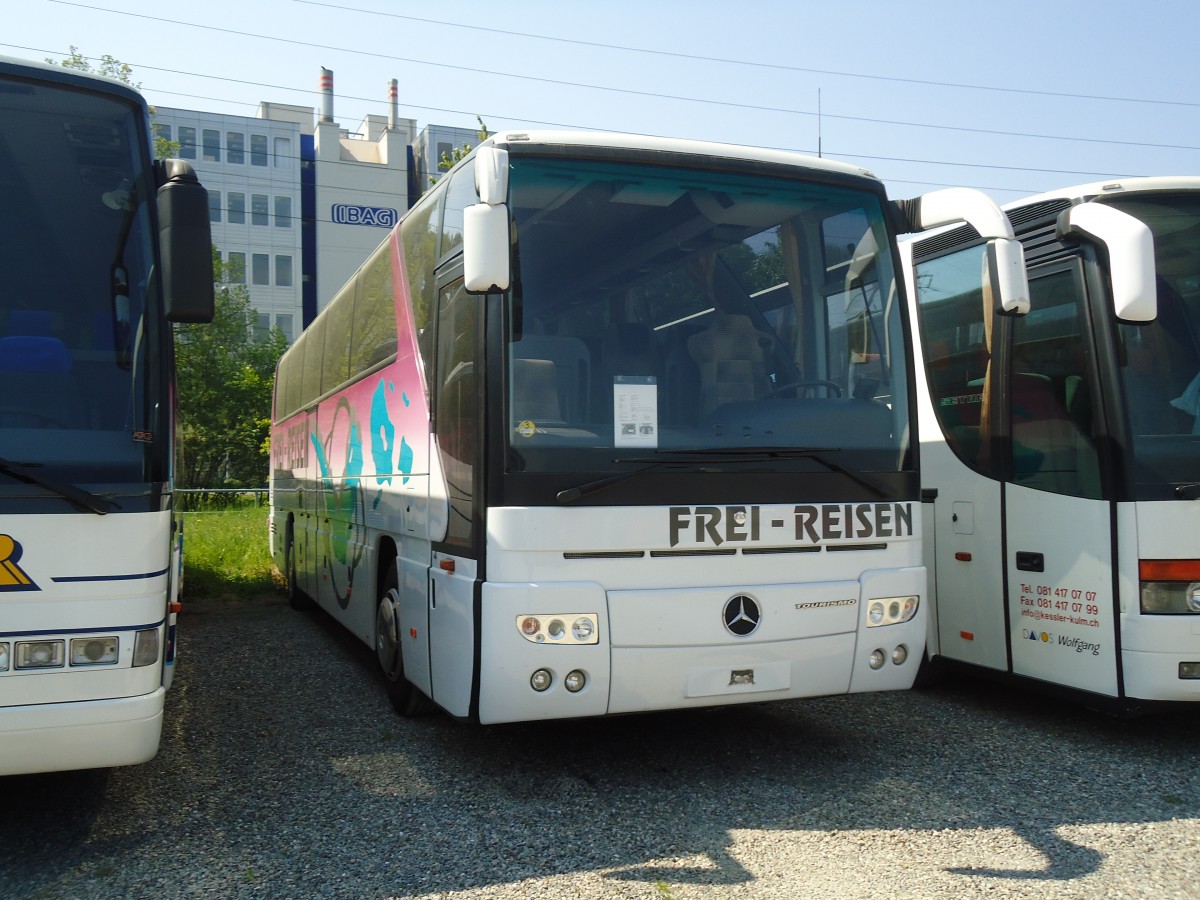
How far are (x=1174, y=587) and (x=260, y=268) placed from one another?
68.9 m

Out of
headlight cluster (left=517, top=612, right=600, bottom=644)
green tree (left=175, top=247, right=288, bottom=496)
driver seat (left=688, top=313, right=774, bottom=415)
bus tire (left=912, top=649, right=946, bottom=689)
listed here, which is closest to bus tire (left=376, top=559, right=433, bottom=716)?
headlight cluster (left=517, top=612, right=600, bottom=644)

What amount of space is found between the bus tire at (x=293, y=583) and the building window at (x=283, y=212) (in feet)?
199

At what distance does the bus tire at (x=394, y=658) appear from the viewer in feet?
21.4

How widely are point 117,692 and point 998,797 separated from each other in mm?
3847

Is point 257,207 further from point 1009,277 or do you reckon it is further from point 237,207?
point 1009,277

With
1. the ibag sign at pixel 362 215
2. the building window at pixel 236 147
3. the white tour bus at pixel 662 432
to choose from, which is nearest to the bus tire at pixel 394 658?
the white tour bus at pixel 662 432

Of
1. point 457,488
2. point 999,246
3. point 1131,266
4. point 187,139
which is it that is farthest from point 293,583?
point 187,139

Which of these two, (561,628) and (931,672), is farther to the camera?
(931,672)

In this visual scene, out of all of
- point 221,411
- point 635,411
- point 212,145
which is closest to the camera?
point 635,411

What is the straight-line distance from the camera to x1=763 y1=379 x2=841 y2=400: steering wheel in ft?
17.7

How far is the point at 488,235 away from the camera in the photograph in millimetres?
4691

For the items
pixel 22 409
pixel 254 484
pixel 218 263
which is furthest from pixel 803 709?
pixel 254 484

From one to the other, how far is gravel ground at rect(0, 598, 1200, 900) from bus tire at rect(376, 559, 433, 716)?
101 millimetres

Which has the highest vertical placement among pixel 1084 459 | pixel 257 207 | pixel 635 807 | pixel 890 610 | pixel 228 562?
pixel 257 207
